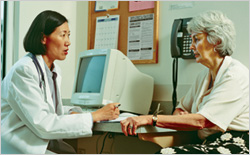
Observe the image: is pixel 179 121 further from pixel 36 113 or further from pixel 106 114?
pixel 36 113

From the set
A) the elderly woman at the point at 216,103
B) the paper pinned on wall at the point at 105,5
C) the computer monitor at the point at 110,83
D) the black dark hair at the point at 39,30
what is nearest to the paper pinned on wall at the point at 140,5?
the paper pinned on wall at the point at 105,5

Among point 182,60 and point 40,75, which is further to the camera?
point 182,60

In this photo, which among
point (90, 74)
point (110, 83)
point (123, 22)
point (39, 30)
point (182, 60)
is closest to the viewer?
point (39, 30)

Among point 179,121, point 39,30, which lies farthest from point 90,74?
point 179,121

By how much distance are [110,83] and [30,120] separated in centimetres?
71

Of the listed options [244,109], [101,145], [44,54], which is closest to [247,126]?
[244,109]

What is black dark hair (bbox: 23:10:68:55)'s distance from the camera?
1.59 metres

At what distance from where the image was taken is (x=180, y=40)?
2.14m

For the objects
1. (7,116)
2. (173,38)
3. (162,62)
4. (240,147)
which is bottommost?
(240,147)

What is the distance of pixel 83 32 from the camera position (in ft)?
9.14

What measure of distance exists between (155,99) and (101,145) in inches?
25.4

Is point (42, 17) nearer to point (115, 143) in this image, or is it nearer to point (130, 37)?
point (130, 37)

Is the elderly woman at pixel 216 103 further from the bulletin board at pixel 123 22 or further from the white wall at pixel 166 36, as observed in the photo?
the bulletin board at pixel 123 22

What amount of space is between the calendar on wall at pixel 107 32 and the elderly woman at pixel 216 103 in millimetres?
975
